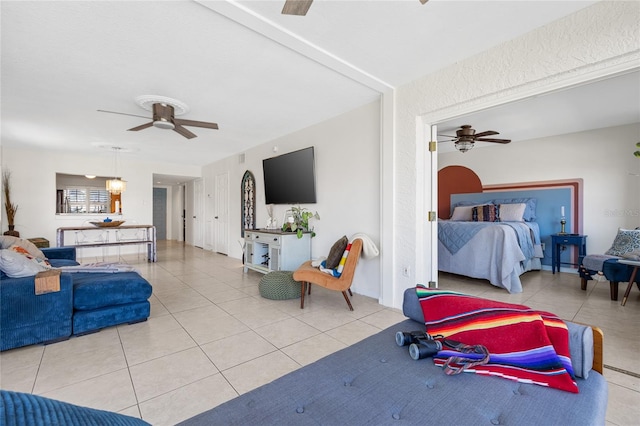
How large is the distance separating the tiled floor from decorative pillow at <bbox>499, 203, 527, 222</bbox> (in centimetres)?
149

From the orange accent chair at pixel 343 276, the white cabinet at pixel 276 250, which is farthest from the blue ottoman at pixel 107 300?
the white cabinet at pixel 276 250

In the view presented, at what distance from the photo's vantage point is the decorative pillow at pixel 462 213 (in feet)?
19.0

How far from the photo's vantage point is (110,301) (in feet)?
8.67

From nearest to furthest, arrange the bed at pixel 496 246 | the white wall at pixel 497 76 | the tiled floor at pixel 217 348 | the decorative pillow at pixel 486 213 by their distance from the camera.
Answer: the tiled floor at pixel 217 348
the white wall at pixel 497 76
the bed at pixel 496 246
the decorative pillow at pixel 486 213

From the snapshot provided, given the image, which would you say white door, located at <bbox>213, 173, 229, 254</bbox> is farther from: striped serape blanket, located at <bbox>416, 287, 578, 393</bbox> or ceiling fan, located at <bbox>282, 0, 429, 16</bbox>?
striped serape blanket, located at <bbox>416, 287, 578, 393</bbox>

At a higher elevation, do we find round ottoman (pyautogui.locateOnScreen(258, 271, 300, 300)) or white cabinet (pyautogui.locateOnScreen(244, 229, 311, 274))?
white cabinet (pyautogui.locateOnScreen(244, 229, 311, 274))

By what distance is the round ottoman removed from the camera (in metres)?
3.53

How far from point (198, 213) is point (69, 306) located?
6520 mm

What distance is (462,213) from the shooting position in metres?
5.89

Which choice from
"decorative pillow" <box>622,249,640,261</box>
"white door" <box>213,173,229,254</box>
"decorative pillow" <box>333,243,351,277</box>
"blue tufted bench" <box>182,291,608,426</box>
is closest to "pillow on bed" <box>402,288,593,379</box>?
"blue tufted bench" <box>182,291,608,426</box>

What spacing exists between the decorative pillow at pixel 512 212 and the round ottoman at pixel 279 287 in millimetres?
4196

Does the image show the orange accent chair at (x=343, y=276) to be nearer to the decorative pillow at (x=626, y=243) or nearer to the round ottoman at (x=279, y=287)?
the round ottoman at (x=279, y=287)

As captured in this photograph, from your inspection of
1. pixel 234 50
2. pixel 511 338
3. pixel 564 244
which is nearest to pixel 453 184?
pixel 564 244

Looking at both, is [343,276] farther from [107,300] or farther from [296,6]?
[296,6]
